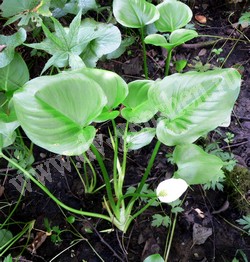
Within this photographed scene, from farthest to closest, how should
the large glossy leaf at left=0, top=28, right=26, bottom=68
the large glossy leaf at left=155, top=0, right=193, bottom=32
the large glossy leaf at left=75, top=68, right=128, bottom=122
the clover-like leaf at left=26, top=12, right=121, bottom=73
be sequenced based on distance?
1. the large glossy leaf at left=155, top=0, right=193, bottom=32
2. the large glossy leaf at left=0, top=28, right=26, bottom=68
3. the clover-like leaf at left=26, top=12, right=121, bottom=73
4. the large glossy leaf at left=75, top=68, right=128, bottom=122

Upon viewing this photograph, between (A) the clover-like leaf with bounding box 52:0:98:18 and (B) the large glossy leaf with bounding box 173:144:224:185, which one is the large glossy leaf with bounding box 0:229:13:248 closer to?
(B) the large glossy leaf with bounding box 173:144:224:185

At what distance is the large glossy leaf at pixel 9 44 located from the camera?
0.98 meters

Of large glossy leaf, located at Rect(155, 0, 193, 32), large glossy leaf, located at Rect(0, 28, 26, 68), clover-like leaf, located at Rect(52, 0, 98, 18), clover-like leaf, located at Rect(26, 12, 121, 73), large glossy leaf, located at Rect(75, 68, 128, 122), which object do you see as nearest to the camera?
large glossy leaf, located at Rect(75, 68, 128, 122)

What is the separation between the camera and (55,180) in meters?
1.16

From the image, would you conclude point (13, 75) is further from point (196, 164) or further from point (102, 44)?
point (196, 164)

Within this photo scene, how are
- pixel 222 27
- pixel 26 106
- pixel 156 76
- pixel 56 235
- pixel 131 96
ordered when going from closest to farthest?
pixel 26 106 < pixel 131 96 < pixel 56 235 < pixel 156 76 < pixel 222 27

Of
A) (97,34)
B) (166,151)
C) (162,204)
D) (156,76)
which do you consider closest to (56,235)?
(162,204)

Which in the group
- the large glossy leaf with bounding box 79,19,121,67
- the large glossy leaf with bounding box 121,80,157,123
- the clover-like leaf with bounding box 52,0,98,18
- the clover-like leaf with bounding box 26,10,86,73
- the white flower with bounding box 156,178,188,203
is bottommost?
the white flower with bounding box 156,178,188,203

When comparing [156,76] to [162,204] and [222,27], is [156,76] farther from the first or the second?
[162,204]

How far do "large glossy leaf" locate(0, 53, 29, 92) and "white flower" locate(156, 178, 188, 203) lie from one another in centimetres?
51

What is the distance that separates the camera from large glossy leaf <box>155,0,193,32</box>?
3.55ft

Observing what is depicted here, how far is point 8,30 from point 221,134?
95 centimetres

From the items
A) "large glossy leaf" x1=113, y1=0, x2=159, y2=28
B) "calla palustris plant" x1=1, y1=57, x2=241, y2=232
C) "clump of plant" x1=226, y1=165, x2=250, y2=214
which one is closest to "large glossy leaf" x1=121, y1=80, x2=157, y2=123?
"calla palustris plant" x1=1, y1=57, x2=241, y2=232

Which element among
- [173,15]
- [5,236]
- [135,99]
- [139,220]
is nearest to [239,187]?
[139,220]
